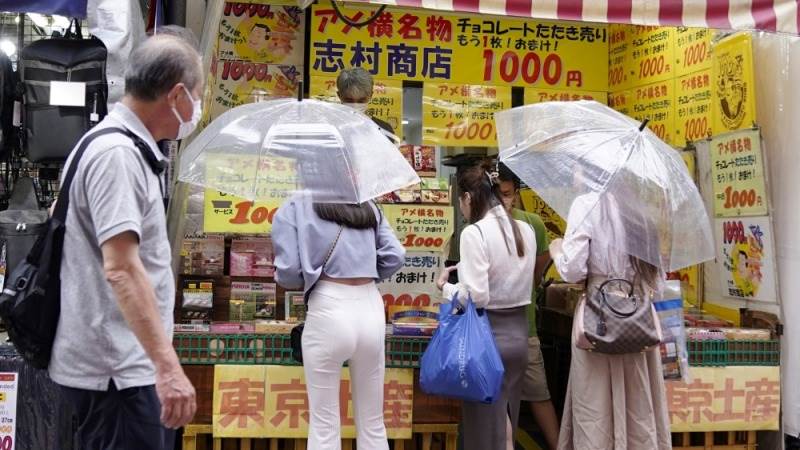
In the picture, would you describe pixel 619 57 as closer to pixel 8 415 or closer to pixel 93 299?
pixel 8 415

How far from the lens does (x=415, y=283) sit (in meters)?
→ 5.74

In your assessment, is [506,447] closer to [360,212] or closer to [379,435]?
[379,435]

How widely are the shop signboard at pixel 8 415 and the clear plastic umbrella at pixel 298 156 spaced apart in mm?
1542

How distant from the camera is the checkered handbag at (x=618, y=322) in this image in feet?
14.4

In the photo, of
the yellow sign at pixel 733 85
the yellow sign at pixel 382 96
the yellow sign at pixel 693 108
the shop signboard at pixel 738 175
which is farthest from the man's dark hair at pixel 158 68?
the yellow sign at pixel 693 108

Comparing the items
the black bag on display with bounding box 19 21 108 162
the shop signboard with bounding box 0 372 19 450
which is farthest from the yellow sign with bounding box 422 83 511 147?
the shop signboard with bounding box 0 372 19 450

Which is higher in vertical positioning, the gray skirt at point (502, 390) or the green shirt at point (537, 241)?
the green shirt at point (537, 241)

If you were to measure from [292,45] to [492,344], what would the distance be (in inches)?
153

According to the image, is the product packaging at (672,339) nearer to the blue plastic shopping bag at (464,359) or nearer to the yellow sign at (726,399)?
the yellow sign at (726,399)

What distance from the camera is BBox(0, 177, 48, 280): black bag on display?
166 inches

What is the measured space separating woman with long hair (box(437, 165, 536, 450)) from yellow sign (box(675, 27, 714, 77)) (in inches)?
107

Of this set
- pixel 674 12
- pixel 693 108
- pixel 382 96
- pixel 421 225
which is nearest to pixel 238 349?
pixel 421 225

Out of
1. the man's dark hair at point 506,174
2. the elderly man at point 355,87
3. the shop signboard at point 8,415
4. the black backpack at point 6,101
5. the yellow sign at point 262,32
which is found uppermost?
the yellow sign at point 262,32

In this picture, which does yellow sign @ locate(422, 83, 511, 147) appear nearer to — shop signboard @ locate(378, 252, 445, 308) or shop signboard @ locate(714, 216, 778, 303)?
shop signboard @ locate(378, 252, 445, 308)
